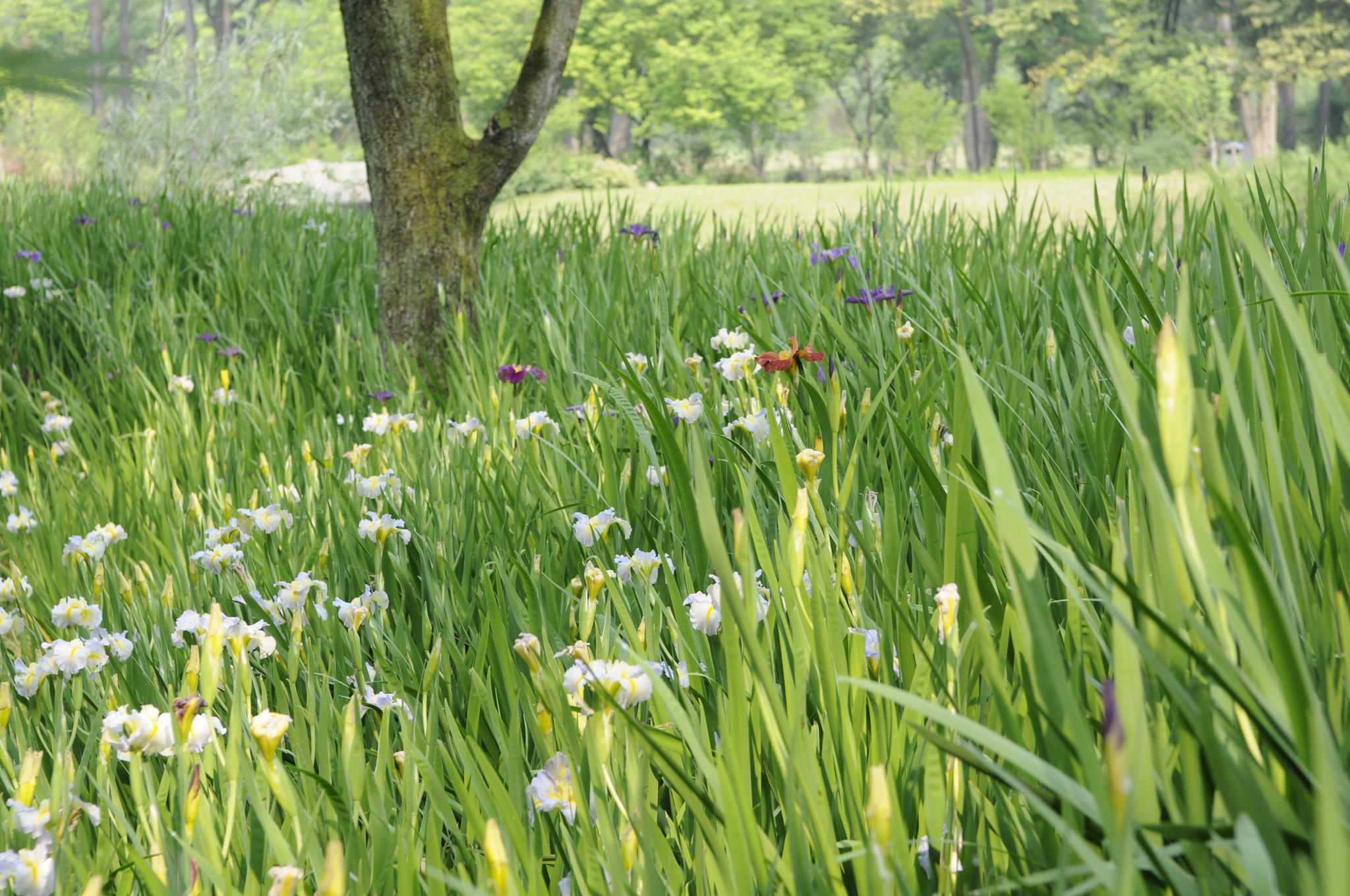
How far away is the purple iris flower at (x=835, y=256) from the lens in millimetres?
2859

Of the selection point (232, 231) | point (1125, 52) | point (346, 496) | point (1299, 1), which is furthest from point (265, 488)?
point (1125, 52)

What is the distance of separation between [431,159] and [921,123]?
4434 centimetres

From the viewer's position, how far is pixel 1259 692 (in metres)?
0.64

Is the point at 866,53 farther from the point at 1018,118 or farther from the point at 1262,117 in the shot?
the point at 1262,117

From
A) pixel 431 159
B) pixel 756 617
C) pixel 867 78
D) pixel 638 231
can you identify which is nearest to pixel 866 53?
pixel 867 78

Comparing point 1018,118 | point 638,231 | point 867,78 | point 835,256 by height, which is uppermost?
point 867,78

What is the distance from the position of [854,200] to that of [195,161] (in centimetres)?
902

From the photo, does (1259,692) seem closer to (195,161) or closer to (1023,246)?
(1023,246)

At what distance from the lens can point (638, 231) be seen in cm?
421

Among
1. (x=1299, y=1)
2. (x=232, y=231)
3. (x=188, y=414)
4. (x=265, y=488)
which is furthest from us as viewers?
(x=1299, y=1)

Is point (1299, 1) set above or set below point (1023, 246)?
above

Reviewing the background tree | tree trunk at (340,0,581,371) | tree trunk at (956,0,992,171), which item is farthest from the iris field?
tree trunk at (956,0,992,171)

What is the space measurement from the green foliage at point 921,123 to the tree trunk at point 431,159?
4285 cm

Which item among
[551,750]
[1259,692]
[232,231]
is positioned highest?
[232,231]
